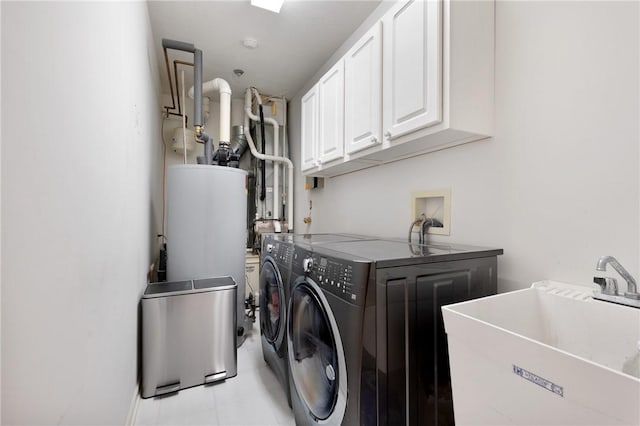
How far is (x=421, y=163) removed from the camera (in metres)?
1.72

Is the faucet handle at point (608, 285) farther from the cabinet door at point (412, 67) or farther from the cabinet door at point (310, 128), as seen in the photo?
the cabinet door at point (310, 128)

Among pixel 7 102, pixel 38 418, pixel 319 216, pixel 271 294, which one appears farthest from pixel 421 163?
pixel 38 418

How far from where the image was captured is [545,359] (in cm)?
58

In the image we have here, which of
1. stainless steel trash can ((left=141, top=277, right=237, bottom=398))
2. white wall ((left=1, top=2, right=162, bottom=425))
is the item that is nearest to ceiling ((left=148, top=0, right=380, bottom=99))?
white wall ((left=1, top=2, right=162, bottom=425))

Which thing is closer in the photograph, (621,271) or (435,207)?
(621,271)

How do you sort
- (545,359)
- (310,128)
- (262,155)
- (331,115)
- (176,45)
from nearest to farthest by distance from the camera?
(545,359)
(331,115)
(176,45)
(310,128)
(262,155)

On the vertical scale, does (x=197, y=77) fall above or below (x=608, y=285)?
above

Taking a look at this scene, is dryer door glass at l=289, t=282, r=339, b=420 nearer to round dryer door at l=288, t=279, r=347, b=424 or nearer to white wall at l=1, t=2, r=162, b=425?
round dryer door at l=288, t=279, r=347, b=424

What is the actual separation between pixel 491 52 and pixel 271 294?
1.79m

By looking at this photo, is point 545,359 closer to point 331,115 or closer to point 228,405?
point 228,405

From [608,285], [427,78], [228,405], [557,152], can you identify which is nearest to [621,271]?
[608,285]

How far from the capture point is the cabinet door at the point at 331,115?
1.96 m

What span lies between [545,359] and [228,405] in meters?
1.66

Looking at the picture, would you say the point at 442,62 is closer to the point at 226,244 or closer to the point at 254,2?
the point at 254,2
